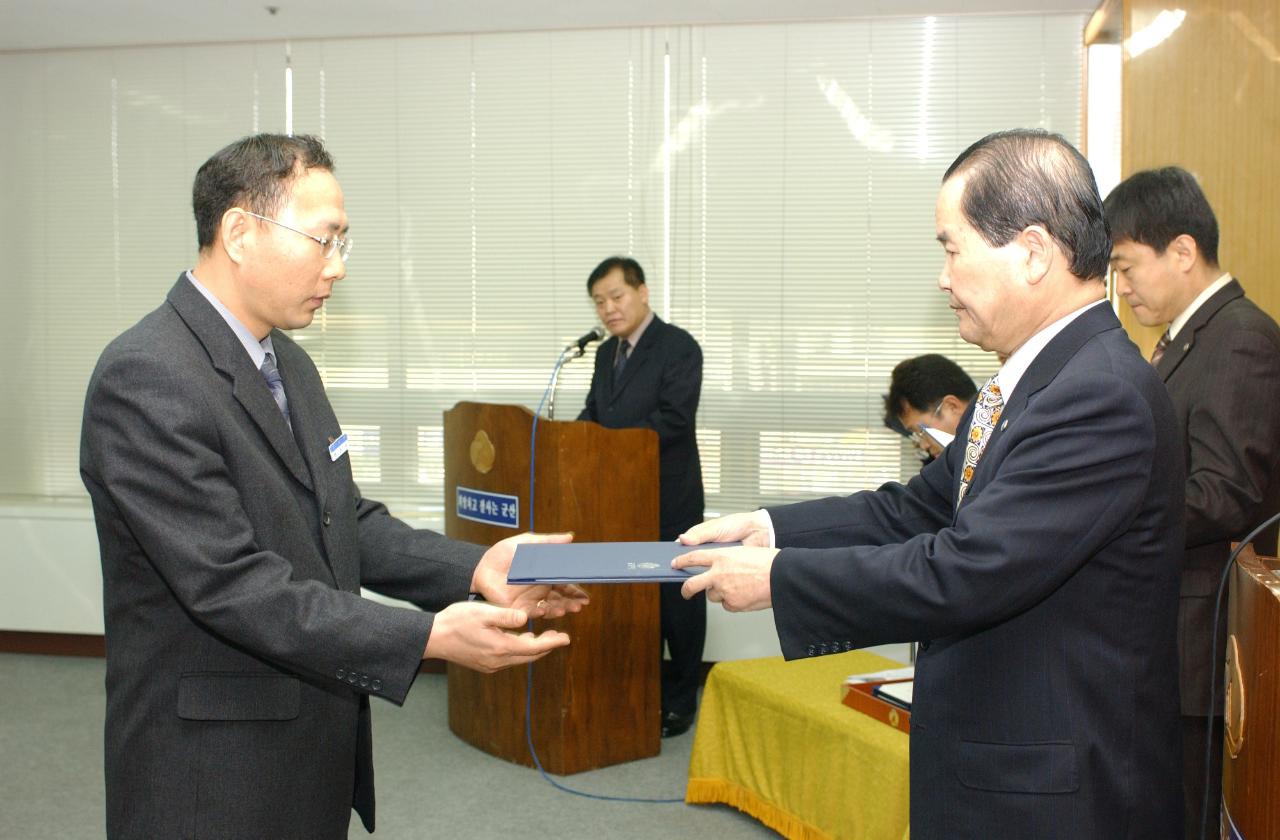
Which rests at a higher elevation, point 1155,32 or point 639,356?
point 1155,32

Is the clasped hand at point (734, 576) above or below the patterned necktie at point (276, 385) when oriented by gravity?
below

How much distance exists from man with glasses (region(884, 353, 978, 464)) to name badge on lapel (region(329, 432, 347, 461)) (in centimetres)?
196

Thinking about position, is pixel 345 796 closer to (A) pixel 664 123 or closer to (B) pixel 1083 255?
(B) pixel 1083 255

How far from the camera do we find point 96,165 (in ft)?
19.2

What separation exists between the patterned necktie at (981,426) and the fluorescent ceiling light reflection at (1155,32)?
2.54 meters

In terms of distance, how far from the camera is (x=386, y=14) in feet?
17.1

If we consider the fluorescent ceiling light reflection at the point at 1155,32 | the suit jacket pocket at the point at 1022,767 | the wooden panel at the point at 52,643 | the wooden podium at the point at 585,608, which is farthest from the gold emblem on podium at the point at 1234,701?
the wooden panel at the point at 52,643

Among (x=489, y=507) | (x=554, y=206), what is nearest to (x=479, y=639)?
(x=489, y=507)

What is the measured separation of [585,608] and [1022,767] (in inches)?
106

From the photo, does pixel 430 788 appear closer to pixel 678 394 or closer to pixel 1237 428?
pixel 678 394

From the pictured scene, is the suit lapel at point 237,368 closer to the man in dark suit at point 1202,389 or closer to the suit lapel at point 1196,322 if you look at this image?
the man in dark suit at point 1202,389

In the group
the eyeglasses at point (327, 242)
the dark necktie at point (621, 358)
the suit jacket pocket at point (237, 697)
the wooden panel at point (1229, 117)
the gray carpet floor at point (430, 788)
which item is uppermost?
the wooden panel at point (1229, 117)

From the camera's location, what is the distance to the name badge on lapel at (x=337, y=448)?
1.90m

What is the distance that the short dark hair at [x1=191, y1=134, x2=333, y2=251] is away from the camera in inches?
69.0
